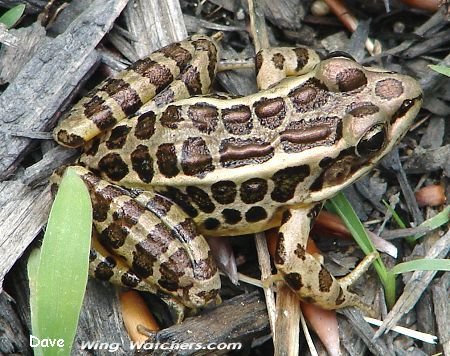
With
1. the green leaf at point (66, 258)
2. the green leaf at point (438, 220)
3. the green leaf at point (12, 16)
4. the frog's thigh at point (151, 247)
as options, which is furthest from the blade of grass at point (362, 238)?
the green leaf at point (12, 16)

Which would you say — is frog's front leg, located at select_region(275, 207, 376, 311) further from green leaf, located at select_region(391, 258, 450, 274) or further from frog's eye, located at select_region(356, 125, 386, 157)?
frog's eye, located at select_region(356, 125, 386, 157)

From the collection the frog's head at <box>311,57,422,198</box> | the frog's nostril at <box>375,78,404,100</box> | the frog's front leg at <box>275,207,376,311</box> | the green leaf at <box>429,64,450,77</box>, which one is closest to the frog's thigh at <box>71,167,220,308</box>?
the frog's front leg at <box>275,207,376,311</box>

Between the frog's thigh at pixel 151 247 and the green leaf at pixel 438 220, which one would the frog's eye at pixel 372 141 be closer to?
the green leaf at pixel 438 220

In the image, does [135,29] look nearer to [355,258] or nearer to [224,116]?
[224,116]

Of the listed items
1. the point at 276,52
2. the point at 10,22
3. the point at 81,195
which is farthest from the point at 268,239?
the point at 10,22

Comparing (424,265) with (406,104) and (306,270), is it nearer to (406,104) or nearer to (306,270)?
(306,270)

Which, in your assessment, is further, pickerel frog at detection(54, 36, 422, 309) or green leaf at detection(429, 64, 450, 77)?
green leaf at detection(429, 64, 450, 77)

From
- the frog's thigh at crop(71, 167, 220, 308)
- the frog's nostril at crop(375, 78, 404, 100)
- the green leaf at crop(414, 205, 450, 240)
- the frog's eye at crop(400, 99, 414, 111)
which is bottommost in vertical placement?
the green leaf at crop(414, 205, 450, 240)
